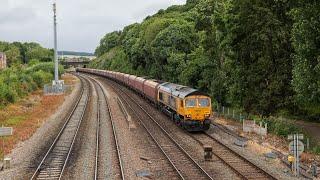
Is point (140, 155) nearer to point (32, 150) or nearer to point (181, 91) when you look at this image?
point (32, 150)

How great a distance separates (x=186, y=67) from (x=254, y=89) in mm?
19803

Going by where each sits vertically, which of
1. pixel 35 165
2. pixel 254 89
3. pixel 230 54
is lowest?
pixel 35 165

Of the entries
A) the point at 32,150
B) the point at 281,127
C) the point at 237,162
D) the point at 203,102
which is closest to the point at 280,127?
the point at 281,127

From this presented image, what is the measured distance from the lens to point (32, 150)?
2938cm

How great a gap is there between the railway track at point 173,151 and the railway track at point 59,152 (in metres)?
5.55

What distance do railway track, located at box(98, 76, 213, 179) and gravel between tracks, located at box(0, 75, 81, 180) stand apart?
7.05 metres

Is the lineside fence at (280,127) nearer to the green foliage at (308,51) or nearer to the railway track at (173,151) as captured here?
the green foliage at (308,51)

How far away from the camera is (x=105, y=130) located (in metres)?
36.9

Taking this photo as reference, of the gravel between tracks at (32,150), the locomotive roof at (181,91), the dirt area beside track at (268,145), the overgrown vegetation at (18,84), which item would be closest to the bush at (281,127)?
the dirt area beside track at (268,145)

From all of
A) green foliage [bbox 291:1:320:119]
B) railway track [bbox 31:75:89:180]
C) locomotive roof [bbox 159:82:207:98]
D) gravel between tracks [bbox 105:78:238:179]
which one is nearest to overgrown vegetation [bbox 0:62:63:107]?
railway track [bbox 31:75:89:180]

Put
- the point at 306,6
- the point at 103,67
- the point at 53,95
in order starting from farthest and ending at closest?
1. the point at 103,67
2. the point at 53,95
3. the point at 306,6

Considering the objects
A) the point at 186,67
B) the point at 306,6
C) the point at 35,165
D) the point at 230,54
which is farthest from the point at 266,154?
the point at 186,67

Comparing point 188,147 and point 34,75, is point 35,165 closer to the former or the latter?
point 188,147

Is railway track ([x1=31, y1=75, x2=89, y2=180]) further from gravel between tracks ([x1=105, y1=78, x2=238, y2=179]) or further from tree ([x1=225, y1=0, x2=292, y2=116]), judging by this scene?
tree ([x1=225, y1=0, x2=292, y2=116])
